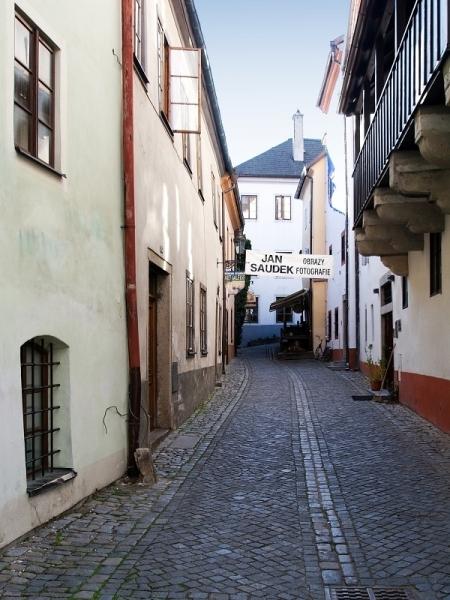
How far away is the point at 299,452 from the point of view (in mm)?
9422

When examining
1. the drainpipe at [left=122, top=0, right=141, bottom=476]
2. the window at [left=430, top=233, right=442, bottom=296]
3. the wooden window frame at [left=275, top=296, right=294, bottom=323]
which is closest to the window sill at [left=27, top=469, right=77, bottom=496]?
the drainpipe at [left=122, top=0, right=141, bottom=476]

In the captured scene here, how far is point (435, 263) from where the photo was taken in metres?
11.6

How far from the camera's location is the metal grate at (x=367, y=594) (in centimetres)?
430

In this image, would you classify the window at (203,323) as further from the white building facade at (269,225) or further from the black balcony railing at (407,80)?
the white building facade at (269,225)

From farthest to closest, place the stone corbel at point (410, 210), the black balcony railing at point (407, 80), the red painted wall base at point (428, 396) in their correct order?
the red painted wall base at point (428, 396) < the stone corbel at point (410, 210) < the black balcony railing at point (407, 80)

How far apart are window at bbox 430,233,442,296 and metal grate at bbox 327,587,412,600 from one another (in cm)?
728

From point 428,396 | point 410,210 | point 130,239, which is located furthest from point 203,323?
point 130,239

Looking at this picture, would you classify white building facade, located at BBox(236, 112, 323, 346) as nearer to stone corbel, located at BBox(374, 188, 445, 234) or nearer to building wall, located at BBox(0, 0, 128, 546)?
stone corbel, located at BBox(374, 188, 445, 234)

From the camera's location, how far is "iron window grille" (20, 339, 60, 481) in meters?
5.86

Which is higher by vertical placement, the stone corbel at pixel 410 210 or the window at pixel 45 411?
the stone corbel at pixel 410 210

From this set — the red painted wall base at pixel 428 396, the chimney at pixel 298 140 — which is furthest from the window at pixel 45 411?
the chimney at pixel 298 140

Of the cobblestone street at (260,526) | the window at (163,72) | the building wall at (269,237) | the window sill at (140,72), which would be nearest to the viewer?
the cobblestone street at (260,526)

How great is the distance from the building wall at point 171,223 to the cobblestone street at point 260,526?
1.54 m

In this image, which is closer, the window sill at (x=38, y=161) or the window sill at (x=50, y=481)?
the window sill at (x=38, y=161)
